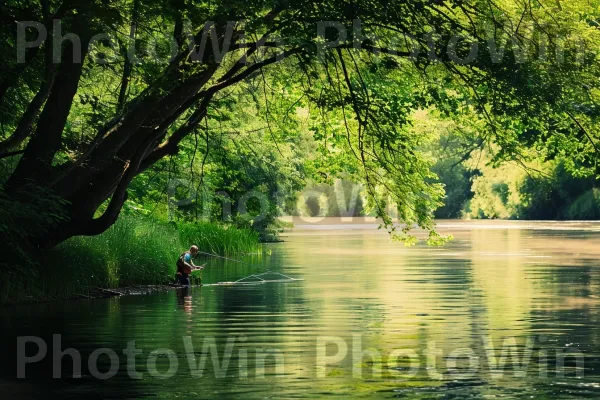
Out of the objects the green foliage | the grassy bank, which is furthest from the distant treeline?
the grassy bank

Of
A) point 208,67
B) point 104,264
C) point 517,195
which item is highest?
point 517,195

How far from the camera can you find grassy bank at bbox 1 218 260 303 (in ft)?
81.9

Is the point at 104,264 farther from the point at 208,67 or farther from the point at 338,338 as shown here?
the point at 338,338

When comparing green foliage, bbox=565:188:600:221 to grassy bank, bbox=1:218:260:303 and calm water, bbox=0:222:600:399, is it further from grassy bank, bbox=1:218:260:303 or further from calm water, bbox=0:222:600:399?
grassy bank, bbox=1:218:260:303

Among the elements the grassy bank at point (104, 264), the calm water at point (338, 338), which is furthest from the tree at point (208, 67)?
the calm water at point (338, 338)

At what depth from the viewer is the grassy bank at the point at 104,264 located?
2497cm

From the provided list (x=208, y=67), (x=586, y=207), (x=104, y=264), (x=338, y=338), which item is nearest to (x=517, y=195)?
(x=586, y=207)

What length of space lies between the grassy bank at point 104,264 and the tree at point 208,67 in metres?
0.82

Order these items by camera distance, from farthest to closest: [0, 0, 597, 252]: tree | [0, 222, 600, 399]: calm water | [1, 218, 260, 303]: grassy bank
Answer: [1, 218, 260, 303]: grassy bank
[0, 0, 597, 252]: tree
[0, 222, 600, 399]: calm water

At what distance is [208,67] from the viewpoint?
22.8 meters

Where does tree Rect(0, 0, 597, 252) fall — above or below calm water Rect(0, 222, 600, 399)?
above

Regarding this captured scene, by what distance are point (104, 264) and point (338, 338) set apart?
9.99 metres

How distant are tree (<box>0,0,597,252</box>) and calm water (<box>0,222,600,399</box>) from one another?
8.76 ft

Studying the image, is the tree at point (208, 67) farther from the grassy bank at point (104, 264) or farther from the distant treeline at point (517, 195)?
the distant treeline at point (517, 195)
